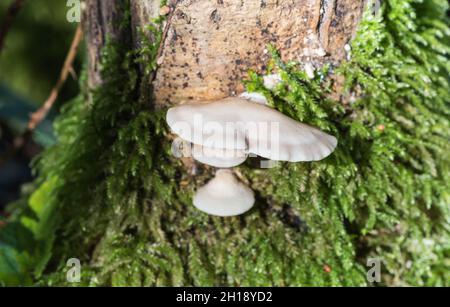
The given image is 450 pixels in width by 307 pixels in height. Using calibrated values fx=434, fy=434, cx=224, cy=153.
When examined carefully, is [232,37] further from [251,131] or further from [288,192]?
[288,192]

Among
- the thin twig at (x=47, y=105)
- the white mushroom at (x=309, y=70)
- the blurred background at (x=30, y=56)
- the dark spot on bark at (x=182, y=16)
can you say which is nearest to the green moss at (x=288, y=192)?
the white mushroom at (x=309, y=70)

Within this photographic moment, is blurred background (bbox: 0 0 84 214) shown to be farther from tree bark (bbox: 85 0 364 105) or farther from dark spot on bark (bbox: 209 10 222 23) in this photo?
dark spot on bark (bbox: 209 10 222 23)

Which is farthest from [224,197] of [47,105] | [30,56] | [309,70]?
[30,56]

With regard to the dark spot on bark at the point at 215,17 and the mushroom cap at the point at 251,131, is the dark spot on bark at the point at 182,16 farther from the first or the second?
the mushroom cap at the point at 251,131

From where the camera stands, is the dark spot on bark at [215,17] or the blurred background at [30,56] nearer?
the dark spot on bark at [215,17]
